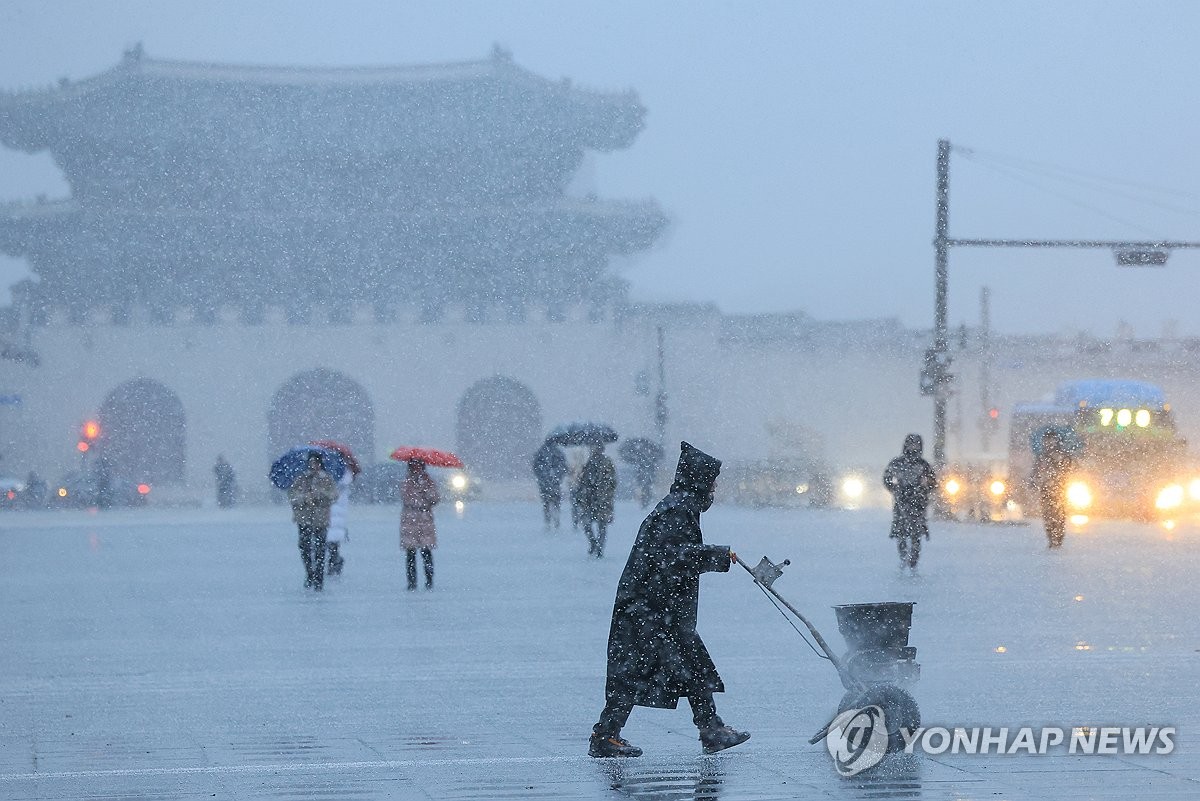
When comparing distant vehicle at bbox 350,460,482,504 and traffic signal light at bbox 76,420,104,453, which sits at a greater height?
traffic signal light at bbox 76,420,104,453

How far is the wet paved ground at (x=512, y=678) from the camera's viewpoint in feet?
24.4

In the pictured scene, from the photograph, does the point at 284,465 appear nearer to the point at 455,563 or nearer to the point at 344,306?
the point at 455,563

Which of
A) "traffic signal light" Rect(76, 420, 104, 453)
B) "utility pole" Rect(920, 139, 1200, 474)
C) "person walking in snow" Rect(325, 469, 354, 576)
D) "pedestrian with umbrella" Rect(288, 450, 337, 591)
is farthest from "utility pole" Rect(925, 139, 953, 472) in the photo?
"traffic signal light" Rect(76, 420, 104, 453)

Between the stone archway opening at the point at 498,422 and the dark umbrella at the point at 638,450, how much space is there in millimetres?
3411

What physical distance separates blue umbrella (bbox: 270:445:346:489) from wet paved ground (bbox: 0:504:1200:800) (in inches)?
45.1

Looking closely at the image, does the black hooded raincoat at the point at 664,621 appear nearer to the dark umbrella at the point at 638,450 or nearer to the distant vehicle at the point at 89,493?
the dark umbrella at the point at 638,450

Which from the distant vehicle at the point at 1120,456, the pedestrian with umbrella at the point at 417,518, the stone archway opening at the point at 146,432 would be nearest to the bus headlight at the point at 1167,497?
the distant vehicle at the point at 1120,456

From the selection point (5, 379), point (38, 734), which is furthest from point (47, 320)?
point (38, 734)

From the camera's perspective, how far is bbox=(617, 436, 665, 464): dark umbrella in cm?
5054

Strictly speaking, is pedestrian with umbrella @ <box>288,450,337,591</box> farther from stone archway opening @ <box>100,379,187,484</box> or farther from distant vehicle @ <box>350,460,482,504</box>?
stone archway opening @ <box>100,379,187,484</box>

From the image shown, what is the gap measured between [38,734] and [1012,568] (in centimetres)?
1344

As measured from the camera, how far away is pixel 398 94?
184ft

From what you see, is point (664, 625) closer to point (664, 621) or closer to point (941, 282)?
point (664, 621)

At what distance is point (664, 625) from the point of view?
7.92m
